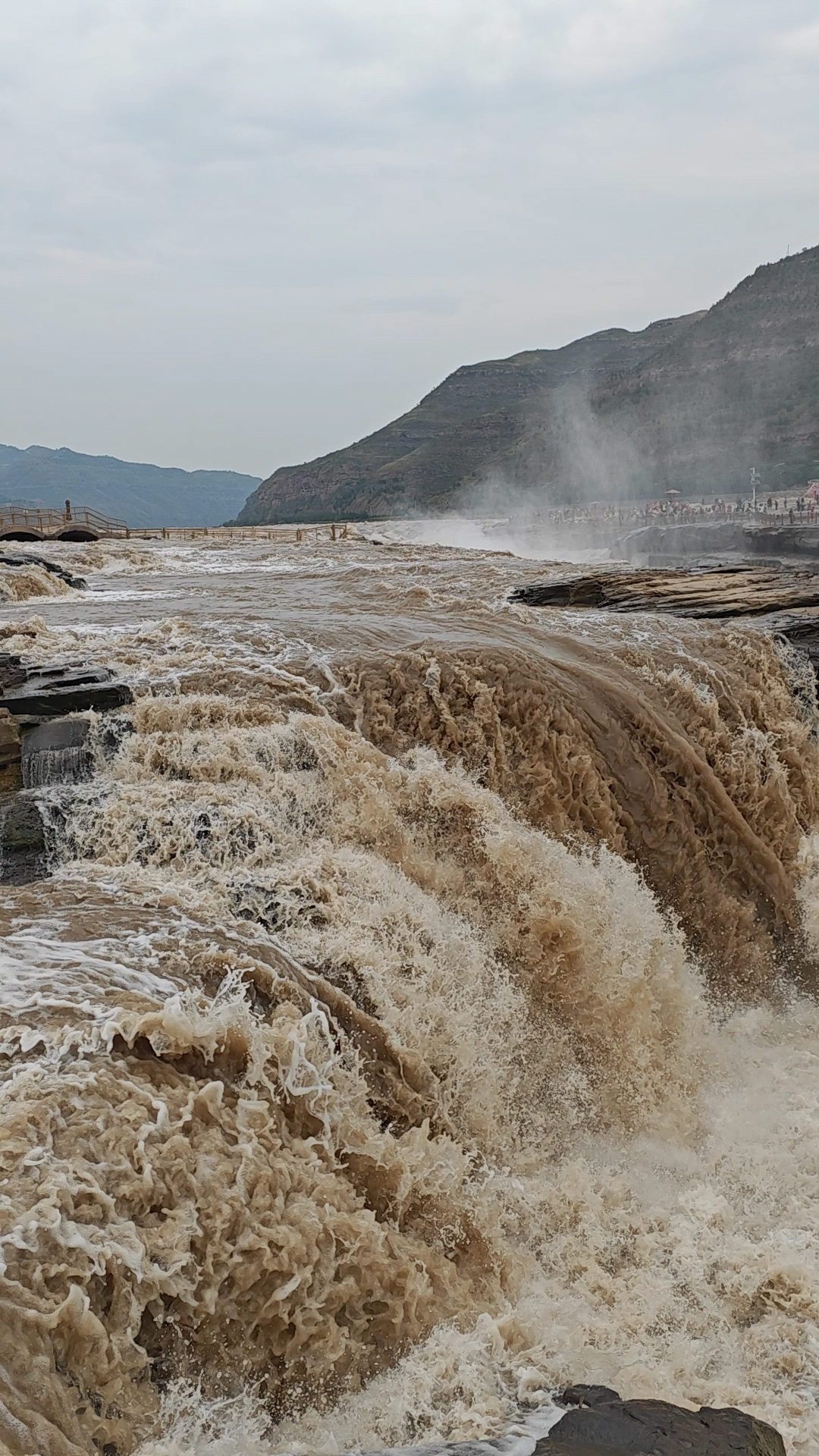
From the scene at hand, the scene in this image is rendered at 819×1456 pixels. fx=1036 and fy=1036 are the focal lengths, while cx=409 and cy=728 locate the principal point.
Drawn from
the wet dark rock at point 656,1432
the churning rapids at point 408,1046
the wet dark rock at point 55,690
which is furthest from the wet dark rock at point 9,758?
the wet dark rock at point 656,1432

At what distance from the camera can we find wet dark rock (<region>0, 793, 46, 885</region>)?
5.18 metres

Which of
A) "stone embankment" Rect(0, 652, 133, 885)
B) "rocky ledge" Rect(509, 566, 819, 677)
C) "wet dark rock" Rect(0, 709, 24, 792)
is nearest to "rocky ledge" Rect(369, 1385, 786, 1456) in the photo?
"stone embankment" Rect(0, 652, 133, 885)

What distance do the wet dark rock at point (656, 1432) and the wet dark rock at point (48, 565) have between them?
11584 millimetres

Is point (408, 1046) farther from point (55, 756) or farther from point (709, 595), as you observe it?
point (709, 595)

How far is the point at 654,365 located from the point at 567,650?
7487 centimetres

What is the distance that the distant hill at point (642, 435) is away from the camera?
62531 millimetres

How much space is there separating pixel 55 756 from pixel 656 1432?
450 centimetres

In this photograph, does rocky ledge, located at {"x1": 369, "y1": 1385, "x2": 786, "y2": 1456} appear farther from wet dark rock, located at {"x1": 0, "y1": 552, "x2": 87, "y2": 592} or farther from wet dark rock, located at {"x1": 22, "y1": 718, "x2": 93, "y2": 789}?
wet dark rock, located at {"x1": 0, "y1": 552, "x2": 87, "y2": 592}

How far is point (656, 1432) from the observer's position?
2.97m

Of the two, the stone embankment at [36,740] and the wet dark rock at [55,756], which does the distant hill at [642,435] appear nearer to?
the stone embankment at [36,740]

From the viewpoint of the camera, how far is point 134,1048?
3541mm

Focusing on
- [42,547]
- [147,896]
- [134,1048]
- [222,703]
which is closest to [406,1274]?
[134,1048]

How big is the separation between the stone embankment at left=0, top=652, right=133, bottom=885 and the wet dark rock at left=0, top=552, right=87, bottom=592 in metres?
6.53

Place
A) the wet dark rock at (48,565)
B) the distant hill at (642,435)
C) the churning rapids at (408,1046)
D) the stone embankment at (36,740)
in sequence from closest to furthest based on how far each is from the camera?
the churning rapids at (408,1046) < the stone embankment at (36,740) < the wet dark rock at (48,565) < the distant hill at (642,435)
